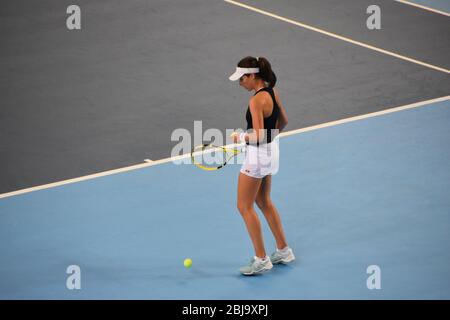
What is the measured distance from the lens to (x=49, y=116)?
43.8ft

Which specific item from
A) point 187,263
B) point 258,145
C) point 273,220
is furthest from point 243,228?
point 258,145

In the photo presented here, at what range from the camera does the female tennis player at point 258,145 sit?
350 inches

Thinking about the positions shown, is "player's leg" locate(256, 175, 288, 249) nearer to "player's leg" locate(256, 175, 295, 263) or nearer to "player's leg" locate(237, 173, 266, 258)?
"player's leg" locate(256, 175, 295, 263)

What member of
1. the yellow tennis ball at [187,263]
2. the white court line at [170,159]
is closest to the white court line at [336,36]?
the white court line at [170,159]

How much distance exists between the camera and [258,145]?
9.02 metres

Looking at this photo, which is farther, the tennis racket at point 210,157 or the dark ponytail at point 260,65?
the tennis racket at point 210,157

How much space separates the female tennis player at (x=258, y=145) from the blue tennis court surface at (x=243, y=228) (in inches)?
19.2

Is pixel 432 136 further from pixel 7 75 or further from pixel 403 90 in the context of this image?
pixel 7 75

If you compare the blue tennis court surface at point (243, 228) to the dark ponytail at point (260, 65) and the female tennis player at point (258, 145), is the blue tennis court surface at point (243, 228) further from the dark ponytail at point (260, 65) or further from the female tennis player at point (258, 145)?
the dark ponytail at point (260, 65)

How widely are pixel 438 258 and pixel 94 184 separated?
4.65m

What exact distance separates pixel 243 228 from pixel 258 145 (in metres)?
1.64

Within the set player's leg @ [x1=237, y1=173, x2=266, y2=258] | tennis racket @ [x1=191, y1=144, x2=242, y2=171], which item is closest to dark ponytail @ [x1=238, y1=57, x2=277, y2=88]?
player's leg @ [x1=237, y1=173, x2=266, y2=258]

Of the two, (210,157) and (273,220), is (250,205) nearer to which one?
(273,220)

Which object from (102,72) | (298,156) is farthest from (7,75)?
(298,156)
